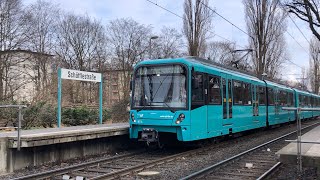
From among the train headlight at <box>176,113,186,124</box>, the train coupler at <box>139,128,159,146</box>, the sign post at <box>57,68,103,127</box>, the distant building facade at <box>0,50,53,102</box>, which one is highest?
the distant building facade at <box>0,50,53,102</box>

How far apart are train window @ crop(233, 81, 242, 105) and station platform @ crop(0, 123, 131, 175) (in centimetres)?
490

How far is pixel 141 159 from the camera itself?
38.7 ft

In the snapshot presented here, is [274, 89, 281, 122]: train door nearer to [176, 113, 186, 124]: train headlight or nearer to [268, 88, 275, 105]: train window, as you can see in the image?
[268, 88, 275, 105]: train window

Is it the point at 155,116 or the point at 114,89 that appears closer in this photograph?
the point at 155,116

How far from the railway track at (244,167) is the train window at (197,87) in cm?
223

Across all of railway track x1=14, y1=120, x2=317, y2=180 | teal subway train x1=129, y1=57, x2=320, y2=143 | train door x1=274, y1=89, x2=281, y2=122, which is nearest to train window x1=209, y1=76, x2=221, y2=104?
teal subway train x1=129, y1=57, x2=320, y2=143

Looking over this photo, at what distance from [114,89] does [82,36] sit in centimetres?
821

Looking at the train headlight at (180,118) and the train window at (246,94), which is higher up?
the train window at (246,94)

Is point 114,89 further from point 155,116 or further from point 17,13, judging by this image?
point 155,116

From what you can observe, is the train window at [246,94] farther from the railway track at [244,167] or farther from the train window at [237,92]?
the railway track at [244,167]

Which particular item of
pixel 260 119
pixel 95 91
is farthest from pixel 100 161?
pixel 95 91

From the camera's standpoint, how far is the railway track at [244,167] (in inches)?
356

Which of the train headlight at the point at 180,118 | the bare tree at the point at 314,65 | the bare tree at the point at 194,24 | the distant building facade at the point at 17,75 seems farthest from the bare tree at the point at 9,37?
the bare tree at the point at 314,65

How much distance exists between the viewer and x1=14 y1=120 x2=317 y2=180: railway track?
29.5 feet
